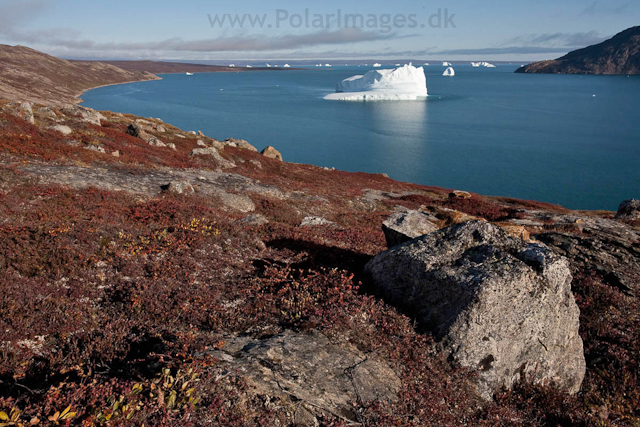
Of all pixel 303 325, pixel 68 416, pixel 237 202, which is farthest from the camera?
pixel 237 202

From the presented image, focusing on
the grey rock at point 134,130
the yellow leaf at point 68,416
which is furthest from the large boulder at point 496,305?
the grey rock at point 134,130

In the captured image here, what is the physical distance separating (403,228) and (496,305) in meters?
5.46

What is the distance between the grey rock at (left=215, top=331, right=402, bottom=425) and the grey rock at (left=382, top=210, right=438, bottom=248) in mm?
5899

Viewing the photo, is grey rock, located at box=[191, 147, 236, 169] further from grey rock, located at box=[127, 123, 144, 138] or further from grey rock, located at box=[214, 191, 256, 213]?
grey rock, located at box=[214, 191, 256, 213]

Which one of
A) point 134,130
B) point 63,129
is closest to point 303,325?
point 63,129

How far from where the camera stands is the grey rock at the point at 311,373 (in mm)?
5891

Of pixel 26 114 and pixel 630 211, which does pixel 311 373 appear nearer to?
pixel 26 114

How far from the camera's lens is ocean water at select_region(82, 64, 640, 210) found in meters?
71.2

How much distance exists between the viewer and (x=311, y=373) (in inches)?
258

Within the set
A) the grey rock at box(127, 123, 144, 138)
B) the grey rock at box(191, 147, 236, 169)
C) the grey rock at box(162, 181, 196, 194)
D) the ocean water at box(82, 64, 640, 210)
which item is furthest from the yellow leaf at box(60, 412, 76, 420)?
the ocean water at box(82, 64, 640, 210)

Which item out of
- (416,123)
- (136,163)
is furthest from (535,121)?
(136,163)

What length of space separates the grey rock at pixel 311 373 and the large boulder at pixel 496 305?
2.14 m

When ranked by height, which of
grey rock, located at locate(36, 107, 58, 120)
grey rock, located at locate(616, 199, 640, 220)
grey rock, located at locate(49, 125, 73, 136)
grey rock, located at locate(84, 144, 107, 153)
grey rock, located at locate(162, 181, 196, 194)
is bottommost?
grey rock, located at locate(616, 199, 640, 220)

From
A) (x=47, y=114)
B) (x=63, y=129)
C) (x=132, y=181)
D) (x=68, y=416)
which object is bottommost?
(x=132, y=181)
